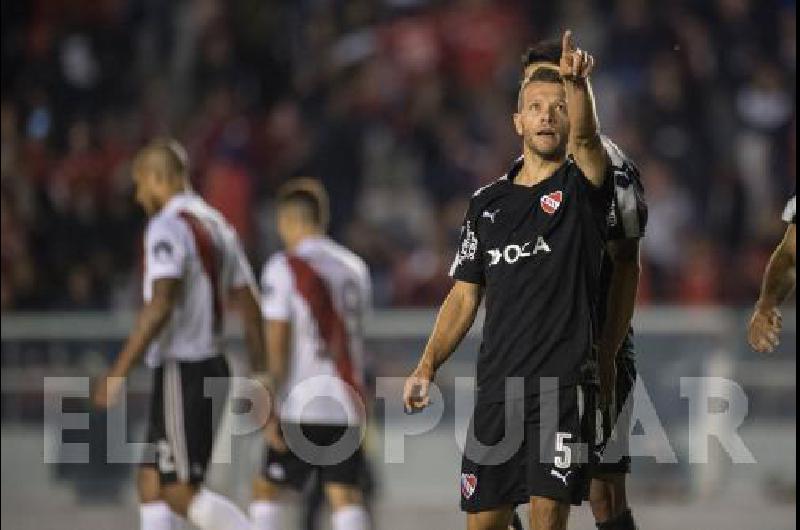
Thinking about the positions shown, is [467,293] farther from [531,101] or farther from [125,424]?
[125,424]

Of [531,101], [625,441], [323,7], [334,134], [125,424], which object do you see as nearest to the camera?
[531,101]

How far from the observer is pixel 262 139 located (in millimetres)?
15531

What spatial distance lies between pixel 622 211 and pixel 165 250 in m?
3.02

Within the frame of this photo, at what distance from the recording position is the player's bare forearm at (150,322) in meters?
8.73

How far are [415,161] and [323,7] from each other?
1971 millimetres

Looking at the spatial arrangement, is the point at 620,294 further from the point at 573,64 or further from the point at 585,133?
the point at 573,64

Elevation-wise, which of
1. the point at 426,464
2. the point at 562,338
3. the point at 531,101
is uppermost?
the point at 531,101

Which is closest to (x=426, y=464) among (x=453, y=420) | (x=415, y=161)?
(x=453, y=420)

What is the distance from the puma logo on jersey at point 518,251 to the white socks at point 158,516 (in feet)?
10.1

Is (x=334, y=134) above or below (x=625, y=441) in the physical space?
above

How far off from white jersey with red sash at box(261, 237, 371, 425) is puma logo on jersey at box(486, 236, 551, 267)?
3389 mm

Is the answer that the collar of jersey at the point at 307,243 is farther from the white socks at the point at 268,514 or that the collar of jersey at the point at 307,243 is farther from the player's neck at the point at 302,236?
the white socks at the point at 268,514

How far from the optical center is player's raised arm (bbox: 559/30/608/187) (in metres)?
6.01

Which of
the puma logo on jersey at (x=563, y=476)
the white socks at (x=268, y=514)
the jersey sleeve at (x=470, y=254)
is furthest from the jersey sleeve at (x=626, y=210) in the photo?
the white socks at (x=268, y=514)
